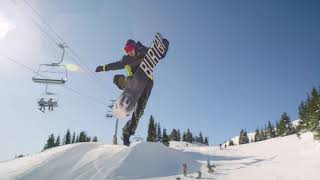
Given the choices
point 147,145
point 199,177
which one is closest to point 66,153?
point 147,145

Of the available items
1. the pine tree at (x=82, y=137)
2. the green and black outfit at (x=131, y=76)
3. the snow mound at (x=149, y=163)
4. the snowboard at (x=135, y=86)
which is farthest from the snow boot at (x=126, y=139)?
the pine tree at (x=82, y=137)

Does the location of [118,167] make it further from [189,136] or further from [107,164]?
[189,136]

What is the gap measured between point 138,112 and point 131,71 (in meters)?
4.38

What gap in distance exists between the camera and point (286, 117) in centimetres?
11044

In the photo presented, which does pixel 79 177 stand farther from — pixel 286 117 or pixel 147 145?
pixel 286 117

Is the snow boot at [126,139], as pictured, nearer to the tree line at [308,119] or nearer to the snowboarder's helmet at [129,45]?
the snowboarder's helmet at [129,45]

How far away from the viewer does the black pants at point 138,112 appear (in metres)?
34.5

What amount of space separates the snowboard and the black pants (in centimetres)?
96

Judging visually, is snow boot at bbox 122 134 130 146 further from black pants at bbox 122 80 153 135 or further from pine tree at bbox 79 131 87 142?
pine tree at bbox 79 131 87 142

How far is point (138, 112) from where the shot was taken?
115 feet

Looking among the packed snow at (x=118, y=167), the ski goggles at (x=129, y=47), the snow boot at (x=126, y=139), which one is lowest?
the packed snow at (x=118, y=167)

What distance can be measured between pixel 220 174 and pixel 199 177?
3472 mm

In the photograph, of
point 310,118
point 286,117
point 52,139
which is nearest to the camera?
point 310,118

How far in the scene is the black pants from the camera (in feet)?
113
